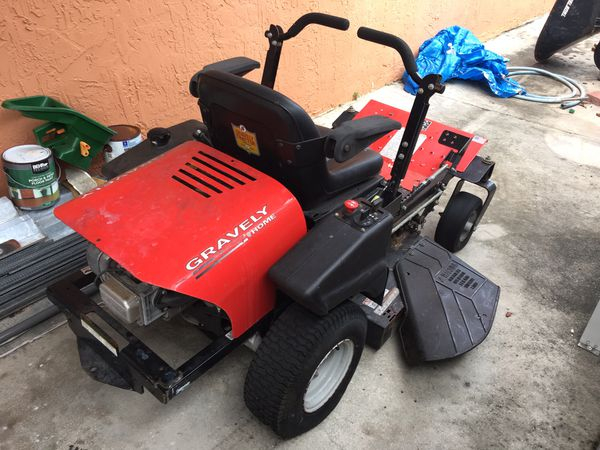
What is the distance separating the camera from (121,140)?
3.11 meters

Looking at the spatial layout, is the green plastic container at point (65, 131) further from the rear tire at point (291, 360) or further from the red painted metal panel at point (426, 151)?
the rear tire at point (291, 360)

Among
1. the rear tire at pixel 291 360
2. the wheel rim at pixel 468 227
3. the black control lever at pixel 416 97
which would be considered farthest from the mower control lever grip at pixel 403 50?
the wheel rim at pixel 468 227

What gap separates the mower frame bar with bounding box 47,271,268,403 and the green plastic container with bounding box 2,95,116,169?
103 centimetres

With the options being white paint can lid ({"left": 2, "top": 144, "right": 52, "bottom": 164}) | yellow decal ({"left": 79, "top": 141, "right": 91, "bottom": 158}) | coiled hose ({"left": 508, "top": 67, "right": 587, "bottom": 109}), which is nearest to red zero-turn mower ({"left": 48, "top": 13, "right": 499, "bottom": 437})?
white paint can lid ({"left": 2, "top": 144, "right": 52, "bottom": 164})

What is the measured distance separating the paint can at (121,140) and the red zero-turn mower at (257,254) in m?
0.93

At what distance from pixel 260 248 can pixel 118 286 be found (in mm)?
563

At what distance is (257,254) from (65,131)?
174 cm

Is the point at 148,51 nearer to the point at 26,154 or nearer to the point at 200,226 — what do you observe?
the point at 26,154

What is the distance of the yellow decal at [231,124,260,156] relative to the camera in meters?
2.03

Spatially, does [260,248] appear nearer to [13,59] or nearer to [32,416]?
[32,416]

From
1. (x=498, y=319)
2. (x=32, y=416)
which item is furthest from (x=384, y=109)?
(x=32, y=416)

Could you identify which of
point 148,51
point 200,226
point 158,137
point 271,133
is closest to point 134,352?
point 200,226

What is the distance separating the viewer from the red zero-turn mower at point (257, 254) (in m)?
1.80

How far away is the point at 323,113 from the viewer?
199 inches
